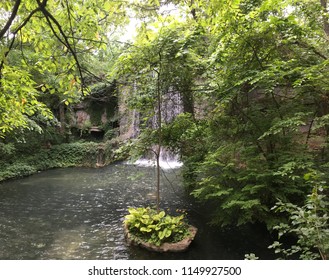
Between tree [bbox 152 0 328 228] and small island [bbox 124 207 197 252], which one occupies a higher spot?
tree [bbox 152 0 328 228]

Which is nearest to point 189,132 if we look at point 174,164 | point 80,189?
point 80,189

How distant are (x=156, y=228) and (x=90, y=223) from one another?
7.79ft

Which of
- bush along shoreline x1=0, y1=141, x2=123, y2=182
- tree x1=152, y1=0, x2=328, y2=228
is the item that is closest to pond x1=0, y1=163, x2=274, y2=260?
tree x1=152, y1=0, x2=328, y2=228

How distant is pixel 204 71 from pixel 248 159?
7.21 ft

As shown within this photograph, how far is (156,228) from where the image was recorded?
5.52 meters

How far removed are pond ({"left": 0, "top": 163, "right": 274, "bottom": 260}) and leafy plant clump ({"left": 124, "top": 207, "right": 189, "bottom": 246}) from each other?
0.92 ft

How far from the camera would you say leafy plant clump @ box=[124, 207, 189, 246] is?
5.43 meters

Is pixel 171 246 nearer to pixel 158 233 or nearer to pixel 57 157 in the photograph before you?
pixel 158 233

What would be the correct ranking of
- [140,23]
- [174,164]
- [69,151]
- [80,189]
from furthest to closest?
[69,151]
[174,164]
[80,189]
[140,23]

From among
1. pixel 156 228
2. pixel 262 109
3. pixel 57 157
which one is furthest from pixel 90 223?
pixel 57 157

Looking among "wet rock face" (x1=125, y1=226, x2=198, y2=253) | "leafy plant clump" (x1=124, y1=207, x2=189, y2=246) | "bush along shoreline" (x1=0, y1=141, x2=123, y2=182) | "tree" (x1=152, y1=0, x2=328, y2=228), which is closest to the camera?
"tree" (x1=152, y1=0, x2=328, y2=228)

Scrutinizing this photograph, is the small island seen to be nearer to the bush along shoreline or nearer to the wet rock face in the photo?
the wet rock face

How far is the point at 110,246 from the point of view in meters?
5.69
